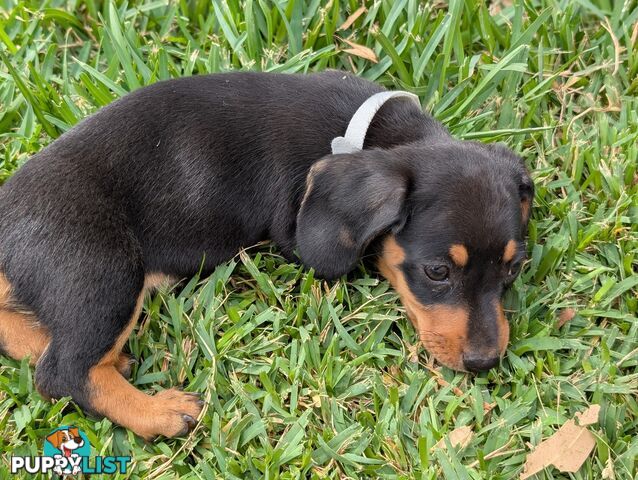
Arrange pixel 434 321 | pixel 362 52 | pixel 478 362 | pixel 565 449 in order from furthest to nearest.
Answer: pixel 362 52 < pixel 434 321 < pixel 478 362 < pixel 565 449

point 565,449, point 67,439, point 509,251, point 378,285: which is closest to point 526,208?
point 509,251

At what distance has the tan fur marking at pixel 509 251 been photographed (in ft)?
12.9

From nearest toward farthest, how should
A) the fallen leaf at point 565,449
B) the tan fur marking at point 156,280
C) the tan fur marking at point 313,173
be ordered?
1. the fallen leaf at point 565,449
2. the tan fur marking at point 313,173
3. the tan fur marking at point 156,280

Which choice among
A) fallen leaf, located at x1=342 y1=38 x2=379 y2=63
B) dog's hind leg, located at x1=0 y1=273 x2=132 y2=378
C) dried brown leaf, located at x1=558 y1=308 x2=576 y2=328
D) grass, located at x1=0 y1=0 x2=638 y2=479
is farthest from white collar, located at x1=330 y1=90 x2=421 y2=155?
dog's hind leg, located at x1=0 y1=273 x2=132 y2=378

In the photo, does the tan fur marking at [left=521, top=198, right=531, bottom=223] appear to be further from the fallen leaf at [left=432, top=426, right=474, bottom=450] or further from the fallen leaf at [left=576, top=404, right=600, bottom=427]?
the fallen leaf at [left=432, top=426, right=474, bottom=450]

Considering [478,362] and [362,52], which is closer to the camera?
[478,362]

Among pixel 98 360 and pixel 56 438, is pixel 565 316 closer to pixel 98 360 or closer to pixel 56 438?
pixel 98 360

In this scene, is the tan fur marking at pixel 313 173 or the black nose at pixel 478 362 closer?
the black nose at pixel 478 362

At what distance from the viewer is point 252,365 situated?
4.23m

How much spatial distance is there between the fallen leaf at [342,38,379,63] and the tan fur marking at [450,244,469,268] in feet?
6.15

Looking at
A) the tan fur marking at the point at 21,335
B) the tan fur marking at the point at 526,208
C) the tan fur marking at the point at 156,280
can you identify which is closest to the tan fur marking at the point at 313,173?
the tan fur marking at the point at 156,280

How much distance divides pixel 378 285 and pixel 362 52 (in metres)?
1.62

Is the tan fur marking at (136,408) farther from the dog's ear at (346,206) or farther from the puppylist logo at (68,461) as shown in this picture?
the dog's ear at (346,206)

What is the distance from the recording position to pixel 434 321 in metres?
4.06
